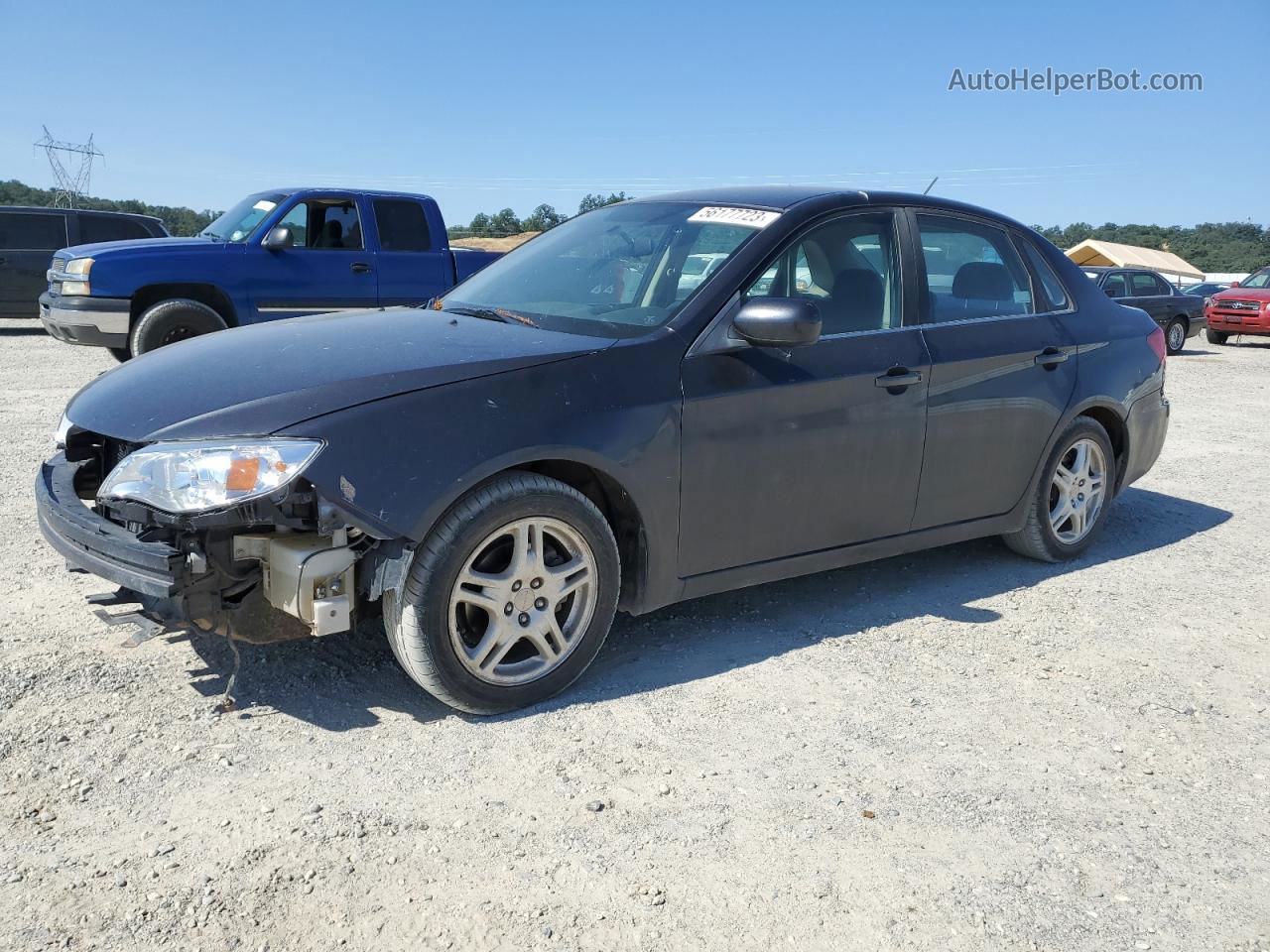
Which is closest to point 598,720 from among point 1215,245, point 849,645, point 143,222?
point 849,645

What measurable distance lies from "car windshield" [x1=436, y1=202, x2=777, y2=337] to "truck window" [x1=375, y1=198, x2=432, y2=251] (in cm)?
718

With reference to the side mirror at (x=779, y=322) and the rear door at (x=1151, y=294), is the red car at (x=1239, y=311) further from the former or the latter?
the side mirror at (x=779, y=322)

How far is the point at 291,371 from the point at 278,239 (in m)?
7.89

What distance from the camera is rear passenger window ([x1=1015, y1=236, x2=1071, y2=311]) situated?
524 centimetres

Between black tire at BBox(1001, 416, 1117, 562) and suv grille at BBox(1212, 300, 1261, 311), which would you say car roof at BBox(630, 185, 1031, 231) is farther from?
suv grille at BBox(1212, 300, 1261, 311)

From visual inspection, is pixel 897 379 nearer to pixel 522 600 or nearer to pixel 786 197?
pixel 786 197

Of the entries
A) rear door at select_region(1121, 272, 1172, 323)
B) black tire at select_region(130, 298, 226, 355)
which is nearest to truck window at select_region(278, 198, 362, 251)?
black tire at select_region(130, 298, 226, 355)

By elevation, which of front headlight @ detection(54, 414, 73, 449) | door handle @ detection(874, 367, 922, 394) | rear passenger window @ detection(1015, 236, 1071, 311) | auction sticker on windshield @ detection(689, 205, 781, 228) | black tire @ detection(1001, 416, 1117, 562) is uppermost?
auction sticker on windshield @ detection(689, 205, 781, 228)

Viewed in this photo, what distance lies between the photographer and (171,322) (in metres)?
10.3

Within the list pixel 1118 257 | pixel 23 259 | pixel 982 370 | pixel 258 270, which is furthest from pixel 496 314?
pixel 1118 257

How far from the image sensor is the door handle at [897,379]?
14.2ft

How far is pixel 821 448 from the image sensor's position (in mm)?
4133

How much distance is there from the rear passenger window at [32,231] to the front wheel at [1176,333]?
1898 cm

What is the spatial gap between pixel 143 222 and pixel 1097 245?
51.6 meters
